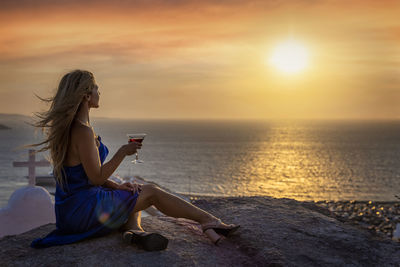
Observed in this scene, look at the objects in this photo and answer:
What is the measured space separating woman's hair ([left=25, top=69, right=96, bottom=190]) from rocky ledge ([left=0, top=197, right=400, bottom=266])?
3.16 ft

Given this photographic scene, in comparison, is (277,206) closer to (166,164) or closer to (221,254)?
(221,254)

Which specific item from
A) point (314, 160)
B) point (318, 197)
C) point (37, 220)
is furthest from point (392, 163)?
point (37, 220)

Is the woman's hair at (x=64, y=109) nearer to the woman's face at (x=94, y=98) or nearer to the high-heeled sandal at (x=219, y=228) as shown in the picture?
the woman's face at (x=94, y=98)

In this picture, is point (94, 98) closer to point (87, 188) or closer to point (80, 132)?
point (80, 132)

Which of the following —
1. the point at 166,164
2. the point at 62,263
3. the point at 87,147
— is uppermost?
the point at 87,147

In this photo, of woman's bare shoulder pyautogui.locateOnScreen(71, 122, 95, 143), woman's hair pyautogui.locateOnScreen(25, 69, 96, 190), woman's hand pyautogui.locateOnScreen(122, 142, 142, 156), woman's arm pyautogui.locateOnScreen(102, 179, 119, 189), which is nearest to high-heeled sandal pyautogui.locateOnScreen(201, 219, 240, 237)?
woman's arm pyautogui.locateOnScreen(102, 179, 119, 189)

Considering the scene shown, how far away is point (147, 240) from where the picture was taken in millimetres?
4047

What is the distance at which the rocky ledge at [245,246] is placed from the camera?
4035 millimetres

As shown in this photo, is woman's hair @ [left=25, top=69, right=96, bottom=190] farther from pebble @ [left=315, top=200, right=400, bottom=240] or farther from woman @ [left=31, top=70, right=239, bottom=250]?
pebble @ [left=315, top=200, right=400, bottom=240]

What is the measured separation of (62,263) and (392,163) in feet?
255

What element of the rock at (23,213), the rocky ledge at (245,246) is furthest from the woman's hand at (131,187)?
the rock at (23,213)

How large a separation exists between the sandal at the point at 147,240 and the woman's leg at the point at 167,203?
35 cm

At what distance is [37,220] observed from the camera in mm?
8797

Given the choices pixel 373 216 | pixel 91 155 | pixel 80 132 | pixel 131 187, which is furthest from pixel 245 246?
pixel 373 216
